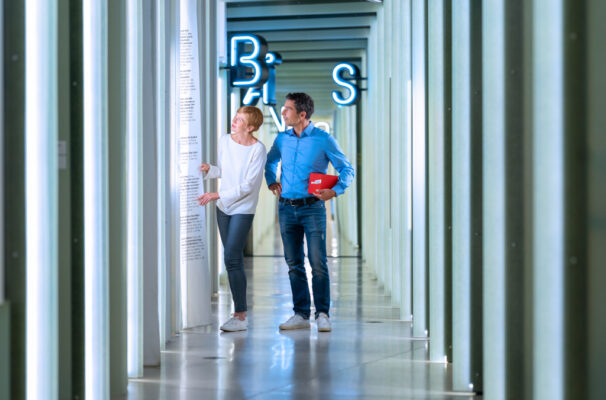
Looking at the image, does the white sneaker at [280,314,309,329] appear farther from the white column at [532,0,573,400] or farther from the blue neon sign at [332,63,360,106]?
the blue neon sign at [332,63,360,106]

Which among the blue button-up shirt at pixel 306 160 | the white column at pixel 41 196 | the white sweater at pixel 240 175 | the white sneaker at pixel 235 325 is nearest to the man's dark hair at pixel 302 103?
the blue button-up shirt at pixel 306 160

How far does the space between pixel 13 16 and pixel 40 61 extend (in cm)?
22

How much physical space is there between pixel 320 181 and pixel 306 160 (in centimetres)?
25

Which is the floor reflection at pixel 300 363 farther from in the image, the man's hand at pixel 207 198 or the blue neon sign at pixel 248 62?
the blue neon sign at pixel 248 62

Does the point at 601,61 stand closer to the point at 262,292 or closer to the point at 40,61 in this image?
the point at 40,61

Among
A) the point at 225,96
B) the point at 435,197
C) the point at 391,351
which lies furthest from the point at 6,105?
the point at 225,96

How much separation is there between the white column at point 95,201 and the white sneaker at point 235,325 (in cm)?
250

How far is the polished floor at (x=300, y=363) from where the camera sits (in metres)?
A: 4.52

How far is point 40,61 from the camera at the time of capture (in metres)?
3.15

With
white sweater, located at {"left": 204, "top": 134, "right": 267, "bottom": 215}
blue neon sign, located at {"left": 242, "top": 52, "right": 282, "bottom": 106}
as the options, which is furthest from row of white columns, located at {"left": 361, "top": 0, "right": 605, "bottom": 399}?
blue neon sign, located at {"left": 242, "top": 52, "right": 282, "bottom": 106}

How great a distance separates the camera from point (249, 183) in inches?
250

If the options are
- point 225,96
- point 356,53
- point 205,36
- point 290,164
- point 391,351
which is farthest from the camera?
point 356,53

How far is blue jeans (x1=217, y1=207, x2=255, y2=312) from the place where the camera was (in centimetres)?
646

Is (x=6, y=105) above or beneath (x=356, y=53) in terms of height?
beneath
